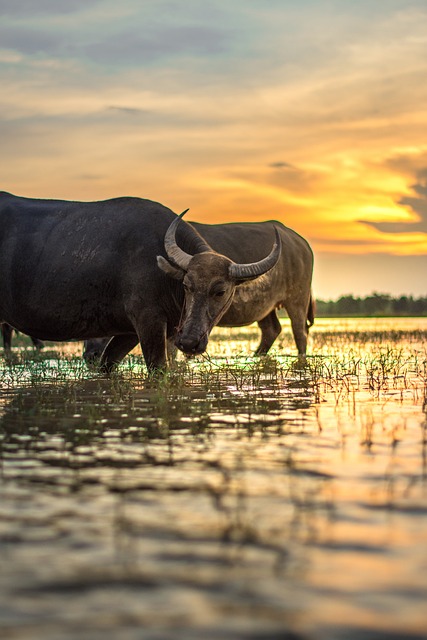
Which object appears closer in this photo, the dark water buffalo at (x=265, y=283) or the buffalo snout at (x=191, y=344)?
the buffalo snout at (x=191, y=344)

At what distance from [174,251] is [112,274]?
75 centimetres

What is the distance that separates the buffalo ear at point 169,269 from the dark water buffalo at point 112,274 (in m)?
0.01

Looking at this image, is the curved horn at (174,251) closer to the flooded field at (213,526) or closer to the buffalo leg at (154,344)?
the buffalo leg at (154,344)

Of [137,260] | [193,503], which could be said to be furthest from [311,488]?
[137,260]

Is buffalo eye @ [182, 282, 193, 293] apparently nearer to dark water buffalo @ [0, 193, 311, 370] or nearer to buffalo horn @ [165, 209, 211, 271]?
dark water buffalo @ [0, 193, 311, 370]

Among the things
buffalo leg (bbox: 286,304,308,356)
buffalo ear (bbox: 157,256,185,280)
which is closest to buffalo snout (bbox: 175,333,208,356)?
buffalo ear (bbox: 157,256,185,280)

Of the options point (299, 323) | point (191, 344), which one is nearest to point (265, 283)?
point (299, 323)

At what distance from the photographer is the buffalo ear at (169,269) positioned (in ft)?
28.4

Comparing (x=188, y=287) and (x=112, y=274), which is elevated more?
(x=112, y=274)

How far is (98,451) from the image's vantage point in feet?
14.3

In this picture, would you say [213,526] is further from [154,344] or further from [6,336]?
[6,336]

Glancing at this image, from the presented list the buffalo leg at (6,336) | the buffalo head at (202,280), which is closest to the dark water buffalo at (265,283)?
the buffalo head at (202,280)

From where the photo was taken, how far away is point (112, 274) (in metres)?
9.05

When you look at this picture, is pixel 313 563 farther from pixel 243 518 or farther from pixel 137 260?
pixel 137 260
